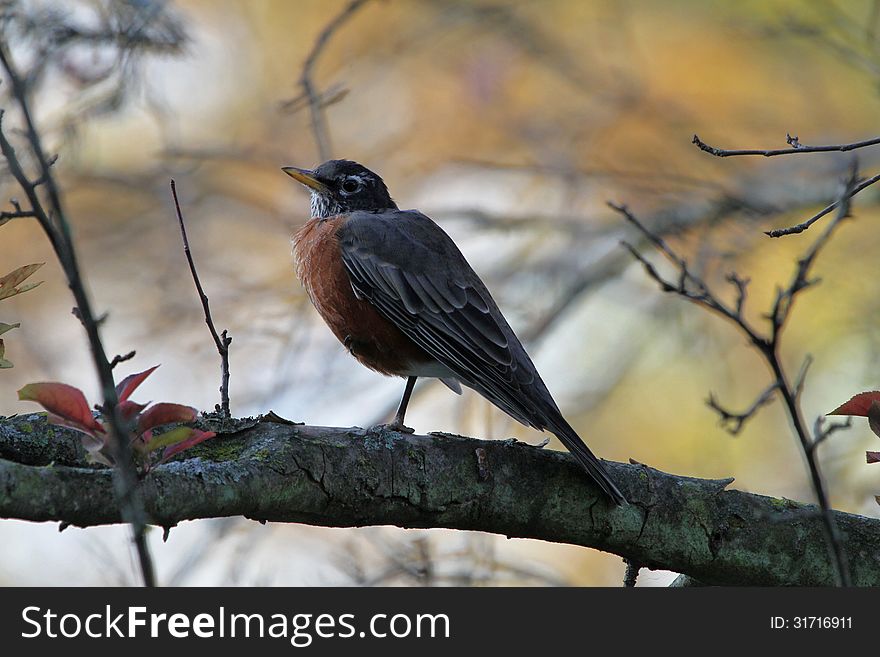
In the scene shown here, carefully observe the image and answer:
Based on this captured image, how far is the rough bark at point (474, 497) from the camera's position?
2779 mm

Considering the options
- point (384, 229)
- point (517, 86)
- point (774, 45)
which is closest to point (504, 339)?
point (384, 229)

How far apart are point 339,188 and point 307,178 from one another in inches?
7.7

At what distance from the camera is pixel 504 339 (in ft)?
14.2

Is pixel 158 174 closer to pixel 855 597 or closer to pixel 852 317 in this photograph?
pixel 852 317

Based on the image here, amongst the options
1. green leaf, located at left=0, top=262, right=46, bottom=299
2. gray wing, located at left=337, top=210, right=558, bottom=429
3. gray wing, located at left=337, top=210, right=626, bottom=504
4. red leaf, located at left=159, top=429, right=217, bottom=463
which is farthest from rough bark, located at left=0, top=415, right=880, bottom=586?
gray wing, located at left=337, top=210, right=558, bottom=429

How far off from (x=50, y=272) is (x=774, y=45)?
20.4 ft

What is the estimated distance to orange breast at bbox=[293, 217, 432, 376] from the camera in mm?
4488

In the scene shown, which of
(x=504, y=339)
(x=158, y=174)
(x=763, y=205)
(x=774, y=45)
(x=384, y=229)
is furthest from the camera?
(x=774, y=45)

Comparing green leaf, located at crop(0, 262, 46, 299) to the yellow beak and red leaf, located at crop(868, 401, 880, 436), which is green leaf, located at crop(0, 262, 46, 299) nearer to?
red leaf, located at crop(868, 401, 880, 436)

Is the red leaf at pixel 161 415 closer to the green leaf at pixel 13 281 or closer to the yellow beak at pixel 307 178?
the green leaf at pixel 13 281

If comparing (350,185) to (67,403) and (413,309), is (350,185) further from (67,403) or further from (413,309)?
(67,403)

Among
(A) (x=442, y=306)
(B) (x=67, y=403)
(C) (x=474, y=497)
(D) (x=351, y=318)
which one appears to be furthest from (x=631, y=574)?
(B) (x=67, y=403)

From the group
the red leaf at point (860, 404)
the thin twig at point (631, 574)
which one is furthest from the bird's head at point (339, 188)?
the red leaf at point (860, 404)

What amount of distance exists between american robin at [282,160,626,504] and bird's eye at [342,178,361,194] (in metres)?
0.35
